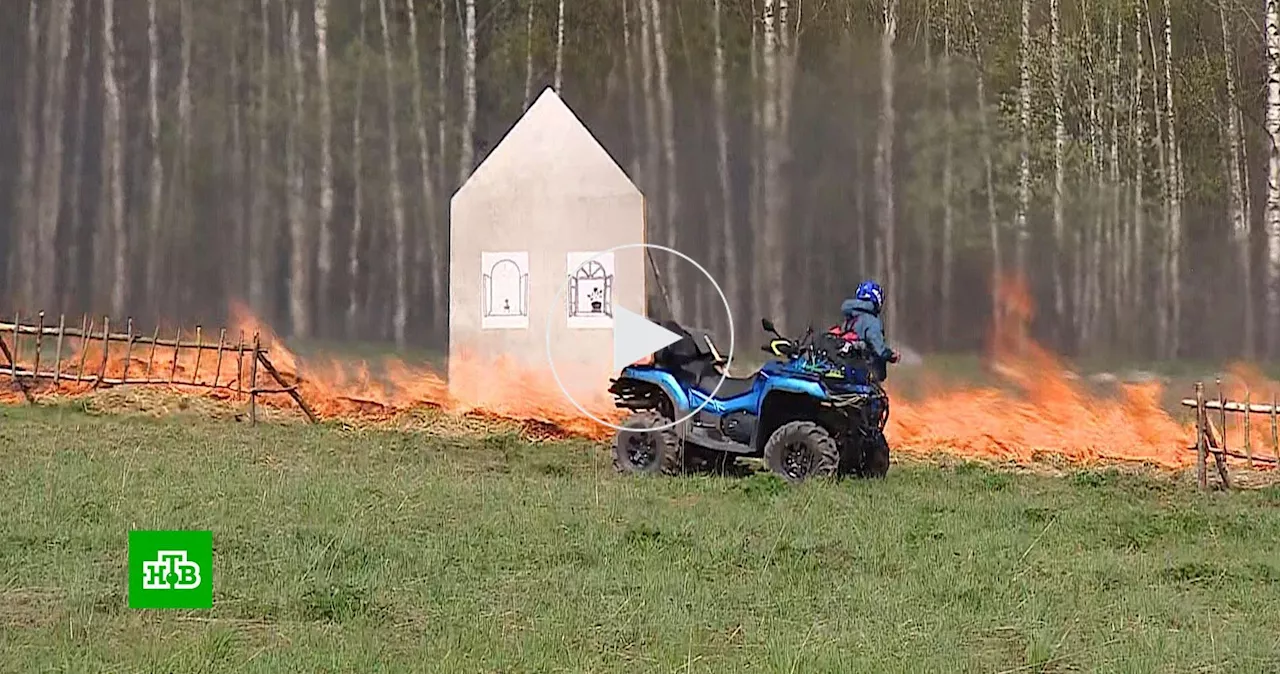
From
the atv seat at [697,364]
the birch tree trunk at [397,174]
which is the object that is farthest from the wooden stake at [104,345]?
the atv seat at [697,364]

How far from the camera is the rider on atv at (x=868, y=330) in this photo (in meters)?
10.9

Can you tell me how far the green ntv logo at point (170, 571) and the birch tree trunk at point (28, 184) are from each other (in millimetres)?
12126

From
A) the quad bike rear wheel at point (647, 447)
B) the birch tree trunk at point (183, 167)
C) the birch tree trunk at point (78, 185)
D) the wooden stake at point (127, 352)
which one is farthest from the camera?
the birch tree trunk at point (78, 185)

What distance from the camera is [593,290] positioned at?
15.3m

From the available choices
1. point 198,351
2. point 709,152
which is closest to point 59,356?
point 198,351

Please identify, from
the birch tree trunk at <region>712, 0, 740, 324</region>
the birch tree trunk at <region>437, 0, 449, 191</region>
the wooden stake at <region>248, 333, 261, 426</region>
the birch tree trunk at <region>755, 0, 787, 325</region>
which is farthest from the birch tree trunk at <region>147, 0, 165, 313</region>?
the birch tree trunk at <region>755, 0, 787, 325</region>

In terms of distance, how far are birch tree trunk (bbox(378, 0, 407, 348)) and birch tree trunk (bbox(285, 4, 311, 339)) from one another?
3.32 feet

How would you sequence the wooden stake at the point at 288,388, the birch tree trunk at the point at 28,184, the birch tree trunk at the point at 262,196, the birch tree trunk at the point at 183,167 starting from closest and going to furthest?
the wooden stake at the point at 288,388, the birch tree trunk at the point at 262,196, the birch tree trunk at the point at 183,167, the birch tree trunk at the point at 28,184

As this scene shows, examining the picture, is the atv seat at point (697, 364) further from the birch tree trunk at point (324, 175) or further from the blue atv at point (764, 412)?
the birch tree trunk at point (324, 175)

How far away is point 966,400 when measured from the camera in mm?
13945

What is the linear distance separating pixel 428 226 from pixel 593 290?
6.26 ft

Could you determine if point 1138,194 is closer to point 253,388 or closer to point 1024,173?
point 1024,173

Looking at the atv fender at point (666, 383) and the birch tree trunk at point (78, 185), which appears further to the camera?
the birch tree trunk at point (78, 185)

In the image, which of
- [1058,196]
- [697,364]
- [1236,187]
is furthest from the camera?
[1058,196]
